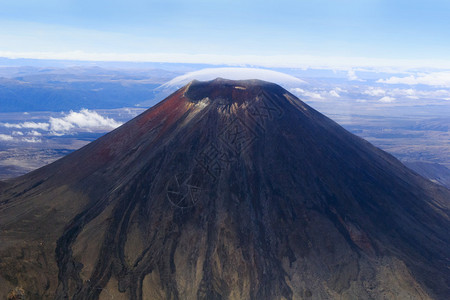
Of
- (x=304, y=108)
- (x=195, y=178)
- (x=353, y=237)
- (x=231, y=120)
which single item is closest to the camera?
(x=353, y=237)

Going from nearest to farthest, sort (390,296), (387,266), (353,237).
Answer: (390,296), (387,266), (353,237)

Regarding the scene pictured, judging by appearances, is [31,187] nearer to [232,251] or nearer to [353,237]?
[232,251]

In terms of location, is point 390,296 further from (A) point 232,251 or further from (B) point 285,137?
(B) point 285,137

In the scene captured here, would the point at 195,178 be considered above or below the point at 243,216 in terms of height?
above

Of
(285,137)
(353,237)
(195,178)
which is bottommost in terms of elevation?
(353,237)

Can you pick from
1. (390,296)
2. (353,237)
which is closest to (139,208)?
(353,237)

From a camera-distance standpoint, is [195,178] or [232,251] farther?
[195,178]
